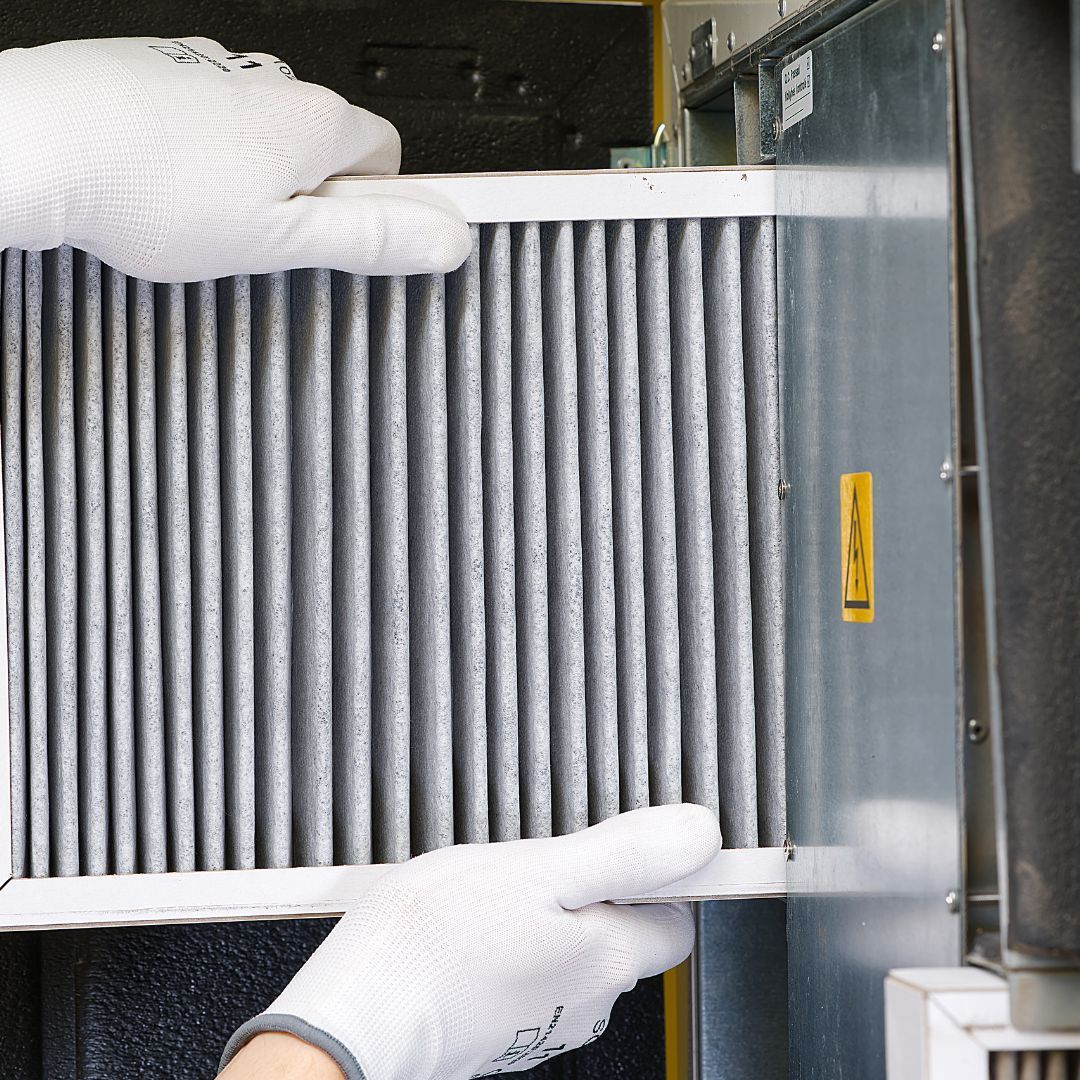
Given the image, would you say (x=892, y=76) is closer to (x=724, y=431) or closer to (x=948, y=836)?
(x=724, y=431)

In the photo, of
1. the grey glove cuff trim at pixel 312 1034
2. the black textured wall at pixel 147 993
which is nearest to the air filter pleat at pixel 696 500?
the grey glove cuff trim at pixel 312 1034

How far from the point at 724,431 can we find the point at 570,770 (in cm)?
29

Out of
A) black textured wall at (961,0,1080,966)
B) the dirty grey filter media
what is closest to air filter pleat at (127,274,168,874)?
the dirty grey filter media

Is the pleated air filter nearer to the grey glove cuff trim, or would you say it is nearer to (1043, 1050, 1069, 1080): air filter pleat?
the grey glove cuff trim

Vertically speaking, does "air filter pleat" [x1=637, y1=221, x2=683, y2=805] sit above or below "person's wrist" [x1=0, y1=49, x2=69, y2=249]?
below

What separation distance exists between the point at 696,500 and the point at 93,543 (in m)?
0.46

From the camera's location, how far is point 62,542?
92 cm

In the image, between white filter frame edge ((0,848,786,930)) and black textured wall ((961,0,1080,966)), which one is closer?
black textured wall ((961,0,1080,966))

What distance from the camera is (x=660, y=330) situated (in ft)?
3.14

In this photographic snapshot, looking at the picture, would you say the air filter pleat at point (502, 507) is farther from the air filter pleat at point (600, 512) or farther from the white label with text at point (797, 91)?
the white label with text at point (797, 91)

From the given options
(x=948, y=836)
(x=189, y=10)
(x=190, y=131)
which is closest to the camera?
(x=948, y=836)

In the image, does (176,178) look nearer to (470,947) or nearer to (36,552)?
(36,552)

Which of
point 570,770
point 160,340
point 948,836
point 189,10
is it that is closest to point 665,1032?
point 570,770

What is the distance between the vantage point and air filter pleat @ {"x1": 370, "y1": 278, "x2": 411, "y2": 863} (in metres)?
0.95
